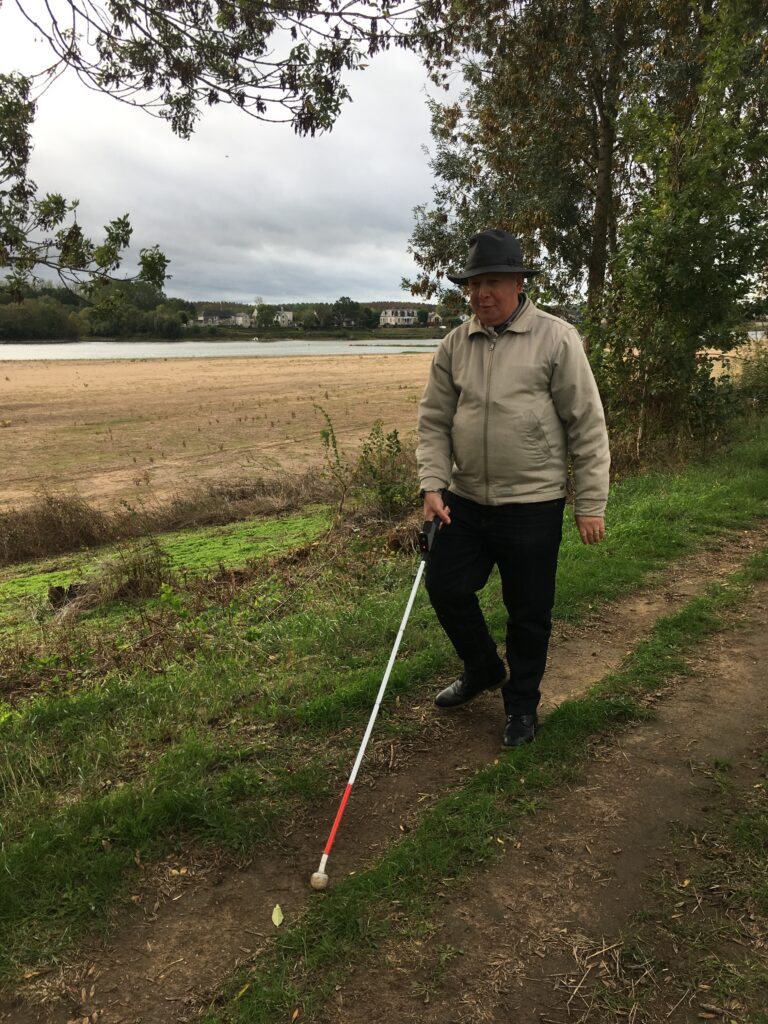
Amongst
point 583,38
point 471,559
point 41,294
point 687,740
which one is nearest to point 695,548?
point 687,740

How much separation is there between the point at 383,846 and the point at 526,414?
7.06 feet

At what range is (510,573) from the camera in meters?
3.90

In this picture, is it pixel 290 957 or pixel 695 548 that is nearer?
pixel 290 957

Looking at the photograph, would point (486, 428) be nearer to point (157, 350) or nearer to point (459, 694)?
point (459, 694)

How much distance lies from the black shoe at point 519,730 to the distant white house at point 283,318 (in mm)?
177582

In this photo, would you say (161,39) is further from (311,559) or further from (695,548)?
(695,548)

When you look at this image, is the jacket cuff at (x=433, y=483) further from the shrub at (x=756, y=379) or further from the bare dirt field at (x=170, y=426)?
the bare dirt field at (x=170, y=426)

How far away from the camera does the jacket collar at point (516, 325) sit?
362 cm

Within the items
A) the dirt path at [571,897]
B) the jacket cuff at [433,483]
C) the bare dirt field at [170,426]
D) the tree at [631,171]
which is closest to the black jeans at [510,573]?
the jacket cuff at [433,483]

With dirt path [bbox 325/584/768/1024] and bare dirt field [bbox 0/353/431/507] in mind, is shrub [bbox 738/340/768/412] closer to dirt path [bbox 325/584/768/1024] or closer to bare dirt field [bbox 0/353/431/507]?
bare dirt field [bbox 0/353/431/507]

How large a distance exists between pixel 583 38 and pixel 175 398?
2891cm

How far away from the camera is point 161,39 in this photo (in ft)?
17.3

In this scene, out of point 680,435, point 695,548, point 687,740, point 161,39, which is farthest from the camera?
point 680,435

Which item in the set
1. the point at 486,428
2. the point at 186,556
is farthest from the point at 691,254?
the point at 186,556
